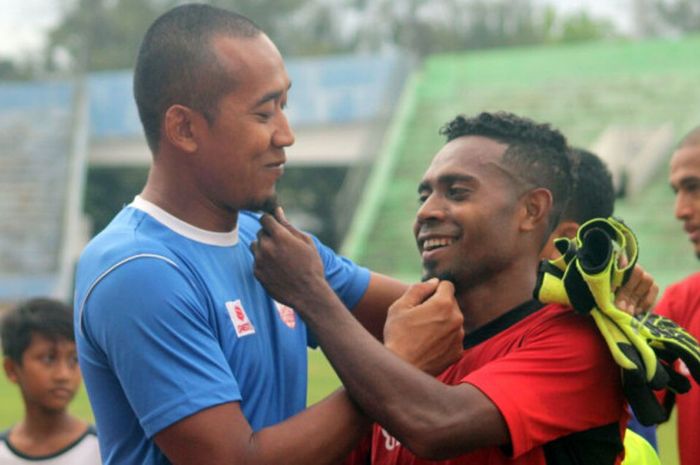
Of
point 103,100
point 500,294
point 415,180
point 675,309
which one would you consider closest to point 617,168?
point 415,180

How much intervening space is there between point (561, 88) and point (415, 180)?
4.33m

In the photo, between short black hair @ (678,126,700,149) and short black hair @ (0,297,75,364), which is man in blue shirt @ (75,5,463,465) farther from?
short black hair @ (0,297,75,364)

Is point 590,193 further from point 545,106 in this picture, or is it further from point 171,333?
point 545,106

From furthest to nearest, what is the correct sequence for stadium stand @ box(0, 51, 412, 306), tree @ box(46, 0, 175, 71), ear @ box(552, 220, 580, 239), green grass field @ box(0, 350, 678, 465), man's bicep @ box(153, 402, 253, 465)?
tree @ box(46, 0, 175, 71) < stadium stand @ box(0, 51, 412, 306) < green grass field @ box(0, 350, 678, 465) < ear @ box(552, 220, 580, 239) < man's bicep @ box(153, 402, 253, 465)

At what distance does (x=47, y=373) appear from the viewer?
19.5ft

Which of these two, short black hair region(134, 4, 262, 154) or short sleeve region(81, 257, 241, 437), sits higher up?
short black hair region(134, 4, 262, 154)

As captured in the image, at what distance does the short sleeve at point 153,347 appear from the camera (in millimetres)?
3117

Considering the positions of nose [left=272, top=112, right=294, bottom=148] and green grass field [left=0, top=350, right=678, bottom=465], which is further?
green grass field [left=0, top=350, right=678, bottom=465]

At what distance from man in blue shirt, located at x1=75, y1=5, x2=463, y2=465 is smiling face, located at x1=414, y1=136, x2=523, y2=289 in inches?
6.1

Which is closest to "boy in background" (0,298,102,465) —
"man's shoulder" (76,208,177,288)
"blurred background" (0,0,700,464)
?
"man's shoulder" (76,208,177,288)

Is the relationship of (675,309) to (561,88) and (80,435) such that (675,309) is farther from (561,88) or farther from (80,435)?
(561,88)

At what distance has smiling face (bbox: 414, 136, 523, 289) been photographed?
11.9 feet

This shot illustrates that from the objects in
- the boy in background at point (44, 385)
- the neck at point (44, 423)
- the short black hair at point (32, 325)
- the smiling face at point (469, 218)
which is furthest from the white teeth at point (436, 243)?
the short black hair at point (32, 325)

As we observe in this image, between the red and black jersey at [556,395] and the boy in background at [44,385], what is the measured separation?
2584 millimetres
